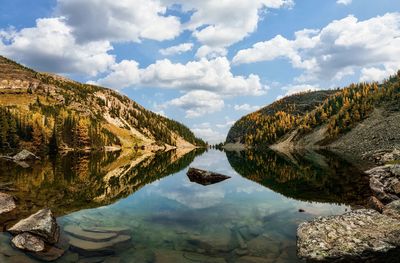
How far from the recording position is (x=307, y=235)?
1991 cm

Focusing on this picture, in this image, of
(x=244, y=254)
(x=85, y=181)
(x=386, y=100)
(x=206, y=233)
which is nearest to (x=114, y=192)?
(x=85, y=181)

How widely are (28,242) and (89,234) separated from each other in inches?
162

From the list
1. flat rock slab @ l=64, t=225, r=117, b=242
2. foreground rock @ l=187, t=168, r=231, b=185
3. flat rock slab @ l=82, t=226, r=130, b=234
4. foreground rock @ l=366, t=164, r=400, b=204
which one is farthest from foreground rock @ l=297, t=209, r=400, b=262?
foreground rock @ l=187, t=168, r=231, b=185

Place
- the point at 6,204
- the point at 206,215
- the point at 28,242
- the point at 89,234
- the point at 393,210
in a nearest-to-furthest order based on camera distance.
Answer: the point at 28,242, the point at 393,210, the point at 89,234, the point at 206,215, the point at 6,204

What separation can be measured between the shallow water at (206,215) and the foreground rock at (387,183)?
2325 mm

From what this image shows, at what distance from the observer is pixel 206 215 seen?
30375mm

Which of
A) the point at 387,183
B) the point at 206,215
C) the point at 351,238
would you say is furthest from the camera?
the point at 387,183

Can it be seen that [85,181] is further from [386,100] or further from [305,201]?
[386,100]

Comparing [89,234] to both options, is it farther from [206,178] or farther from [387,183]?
[206,178]

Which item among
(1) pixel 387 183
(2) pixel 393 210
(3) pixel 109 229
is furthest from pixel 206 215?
(1) pixel 387 183

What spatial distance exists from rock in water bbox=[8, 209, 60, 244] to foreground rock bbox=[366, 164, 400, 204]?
29.5 metres

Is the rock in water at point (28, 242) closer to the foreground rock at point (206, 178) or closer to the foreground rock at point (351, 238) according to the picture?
the foreground rock at point (351, 238)

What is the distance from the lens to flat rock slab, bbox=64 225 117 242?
73.6 ft

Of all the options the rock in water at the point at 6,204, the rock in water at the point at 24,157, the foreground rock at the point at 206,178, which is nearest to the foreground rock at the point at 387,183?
the foreground rock at the point at 206,178
